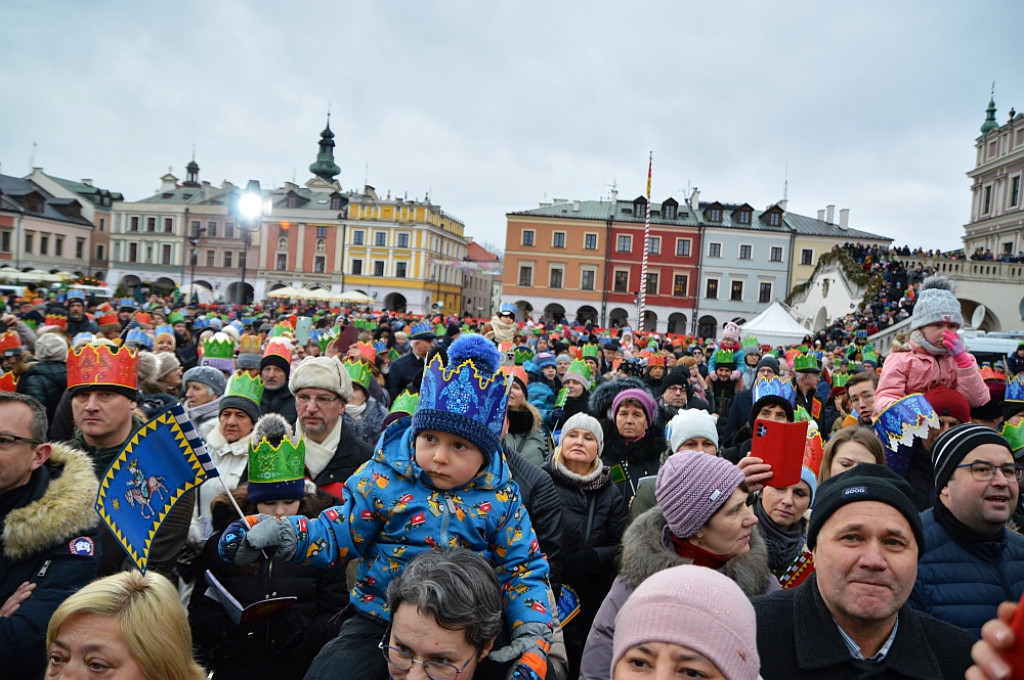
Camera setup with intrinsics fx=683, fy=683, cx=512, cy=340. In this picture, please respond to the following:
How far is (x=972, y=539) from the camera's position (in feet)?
9.50

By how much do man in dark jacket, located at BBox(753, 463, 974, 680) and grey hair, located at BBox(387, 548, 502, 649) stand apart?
0.94 m

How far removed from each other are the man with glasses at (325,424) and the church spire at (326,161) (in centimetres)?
7709

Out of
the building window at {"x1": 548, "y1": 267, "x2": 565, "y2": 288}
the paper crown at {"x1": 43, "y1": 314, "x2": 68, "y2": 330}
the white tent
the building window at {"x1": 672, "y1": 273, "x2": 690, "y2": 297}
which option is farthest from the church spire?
the paper crown at {"x1": 43, "y1": 314, "x2": 68, "y2": 330}

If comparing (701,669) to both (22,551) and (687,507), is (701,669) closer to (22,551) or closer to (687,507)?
(687,507)

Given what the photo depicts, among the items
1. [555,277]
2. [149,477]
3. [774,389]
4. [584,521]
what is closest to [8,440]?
[149,477]

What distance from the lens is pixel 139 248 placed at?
233 ft

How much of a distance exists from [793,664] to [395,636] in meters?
1.30

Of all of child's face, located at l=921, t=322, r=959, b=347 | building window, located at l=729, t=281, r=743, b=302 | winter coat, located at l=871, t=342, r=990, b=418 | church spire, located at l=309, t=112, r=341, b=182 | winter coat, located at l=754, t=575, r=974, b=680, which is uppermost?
church spire, located at l=309, t=112, r=341, b=182

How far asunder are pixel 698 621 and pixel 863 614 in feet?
2.48

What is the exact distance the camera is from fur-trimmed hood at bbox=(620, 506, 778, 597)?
2.53 m

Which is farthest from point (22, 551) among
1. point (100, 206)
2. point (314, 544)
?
point (100, 206)

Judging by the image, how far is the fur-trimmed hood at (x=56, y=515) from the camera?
2.58 metres

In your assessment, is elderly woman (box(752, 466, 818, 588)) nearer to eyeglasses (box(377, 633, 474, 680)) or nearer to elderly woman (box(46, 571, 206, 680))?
eyeglasses (box(377, 633, 474, 680))

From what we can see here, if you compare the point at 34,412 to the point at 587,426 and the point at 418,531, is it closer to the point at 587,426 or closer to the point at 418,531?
the point at 418,531
